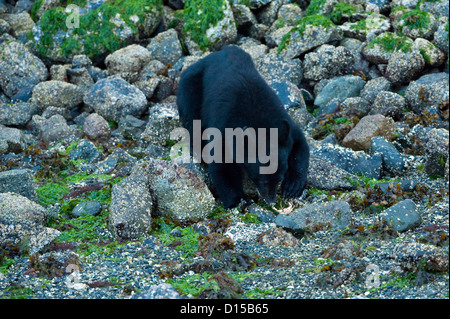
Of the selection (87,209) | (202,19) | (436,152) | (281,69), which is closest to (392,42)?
(281,69)

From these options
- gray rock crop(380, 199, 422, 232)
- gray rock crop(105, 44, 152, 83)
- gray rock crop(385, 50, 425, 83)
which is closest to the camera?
gray rock crop(380, 199, 422, 232)

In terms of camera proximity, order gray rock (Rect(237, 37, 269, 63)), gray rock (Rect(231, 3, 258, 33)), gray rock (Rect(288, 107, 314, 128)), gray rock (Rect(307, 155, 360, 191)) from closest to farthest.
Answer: gray rock (Rect(307, 155, 360, 191))
gray rock (Rect(288, 107, 314, 128))
gray rock (Rect(237, 37, 269, 63))
gray rock (Rect(231, 3, 258, 33))

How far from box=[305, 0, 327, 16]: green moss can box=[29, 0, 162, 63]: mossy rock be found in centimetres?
301

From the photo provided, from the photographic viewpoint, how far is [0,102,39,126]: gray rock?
10.7 metres

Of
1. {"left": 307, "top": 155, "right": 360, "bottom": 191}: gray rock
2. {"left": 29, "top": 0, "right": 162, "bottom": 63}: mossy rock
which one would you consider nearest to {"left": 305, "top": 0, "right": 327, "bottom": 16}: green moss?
{"left": 29, "top": 0, "right": 162, "bottom": 63}: mossy rock

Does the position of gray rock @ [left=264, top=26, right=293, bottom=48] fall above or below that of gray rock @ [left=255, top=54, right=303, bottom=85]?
above

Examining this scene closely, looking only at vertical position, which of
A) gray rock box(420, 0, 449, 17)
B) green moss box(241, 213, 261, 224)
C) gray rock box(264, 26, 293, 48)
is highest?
gray rock box(420, 0, 449, 17)

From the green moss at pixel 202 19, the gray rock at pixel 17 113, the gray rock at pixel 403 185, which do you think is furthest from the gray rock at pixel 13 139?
the gray rock at pixel 403 185

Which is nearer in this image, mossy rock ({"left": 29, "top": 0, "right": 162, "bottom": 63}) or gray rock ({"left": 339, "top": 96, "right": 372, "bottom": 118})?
gray rock ({"left": 339, "top": 96, "right": 372, "bottom": 118})

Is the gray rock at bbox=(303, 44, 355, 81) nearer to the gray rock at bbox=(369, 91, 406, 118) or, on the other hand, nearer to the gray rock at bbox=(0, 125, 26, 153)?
the gray rock at bbox=(369, 91, 406, 118)

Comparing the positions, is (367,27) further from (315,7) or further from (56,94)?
(56,94)

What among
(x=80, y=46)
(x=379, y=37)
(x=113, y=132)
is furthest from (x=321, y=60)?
(x=80, y=46)

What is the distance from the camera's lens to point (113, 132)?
408 inches

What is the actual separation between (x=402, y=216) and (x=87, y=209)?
3487 millimetres
